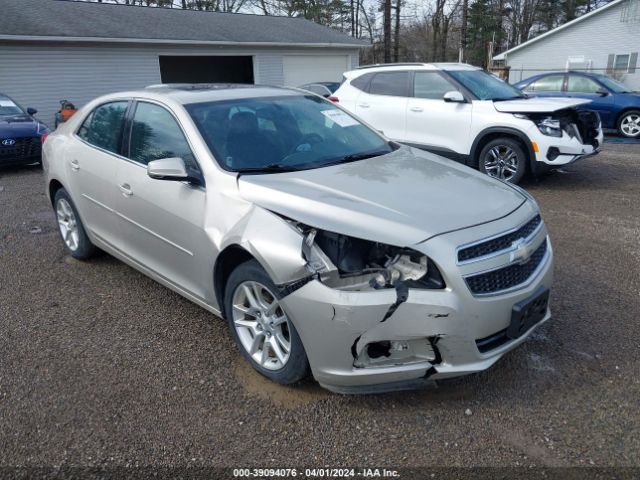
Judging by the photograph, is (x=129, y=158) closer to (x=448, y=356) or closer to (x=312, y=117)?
(x=312, y=117)

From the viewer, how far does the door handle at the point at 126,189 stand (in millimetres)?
3812

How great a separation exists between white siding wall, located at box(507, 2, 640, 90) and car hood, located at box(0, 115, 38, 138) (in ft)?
68.5

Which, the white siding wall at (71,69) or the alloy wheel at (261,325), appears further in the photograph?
the white siding wall at (71,69)

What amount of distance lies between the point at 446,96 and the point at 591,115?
219 cm

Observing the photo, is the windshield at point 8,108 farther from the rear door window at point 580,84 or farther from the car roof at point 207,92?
the rear door window at point 580,84

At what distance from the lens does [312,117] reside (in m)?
4.03

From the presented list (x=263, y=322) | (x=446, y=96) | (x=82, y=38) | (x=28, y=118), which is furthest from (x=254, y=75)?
(x=263, y=322)

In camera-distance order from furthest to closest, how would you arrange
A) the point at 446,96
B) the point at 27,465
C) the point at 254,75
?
the point at 254,75 → the point at 446,96 → the point at 27,465

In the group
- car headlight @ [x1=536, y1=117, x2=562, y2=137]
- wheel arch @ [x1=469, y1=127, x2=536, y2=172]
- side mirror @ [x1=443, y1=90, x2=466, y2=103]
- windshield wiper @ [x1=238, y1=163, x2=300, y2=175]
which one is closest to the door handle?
windshield wiper @ [x1=238, y1=163, x2=300, y2=175]

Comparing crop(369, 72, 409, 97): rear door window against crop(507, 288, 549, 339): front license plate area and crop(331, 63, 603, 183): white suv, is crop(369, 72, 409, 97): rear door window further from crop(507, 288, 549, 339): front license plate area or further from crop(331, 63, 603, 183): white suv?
crop(507, 288, 549, 339): front license plate area

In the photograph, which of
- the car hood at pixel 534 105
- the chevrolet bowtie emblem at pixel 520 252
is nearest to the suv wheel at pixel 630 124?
the car hood at pixel 534 105

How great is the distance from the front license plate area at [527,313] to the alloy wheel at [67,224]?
3949mm

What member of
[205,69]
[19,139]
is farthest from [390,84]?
[205,69]

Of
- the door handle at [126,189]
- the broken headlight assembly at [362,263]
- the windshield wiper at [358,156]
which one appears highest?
the windshield wiper at [358,156]
